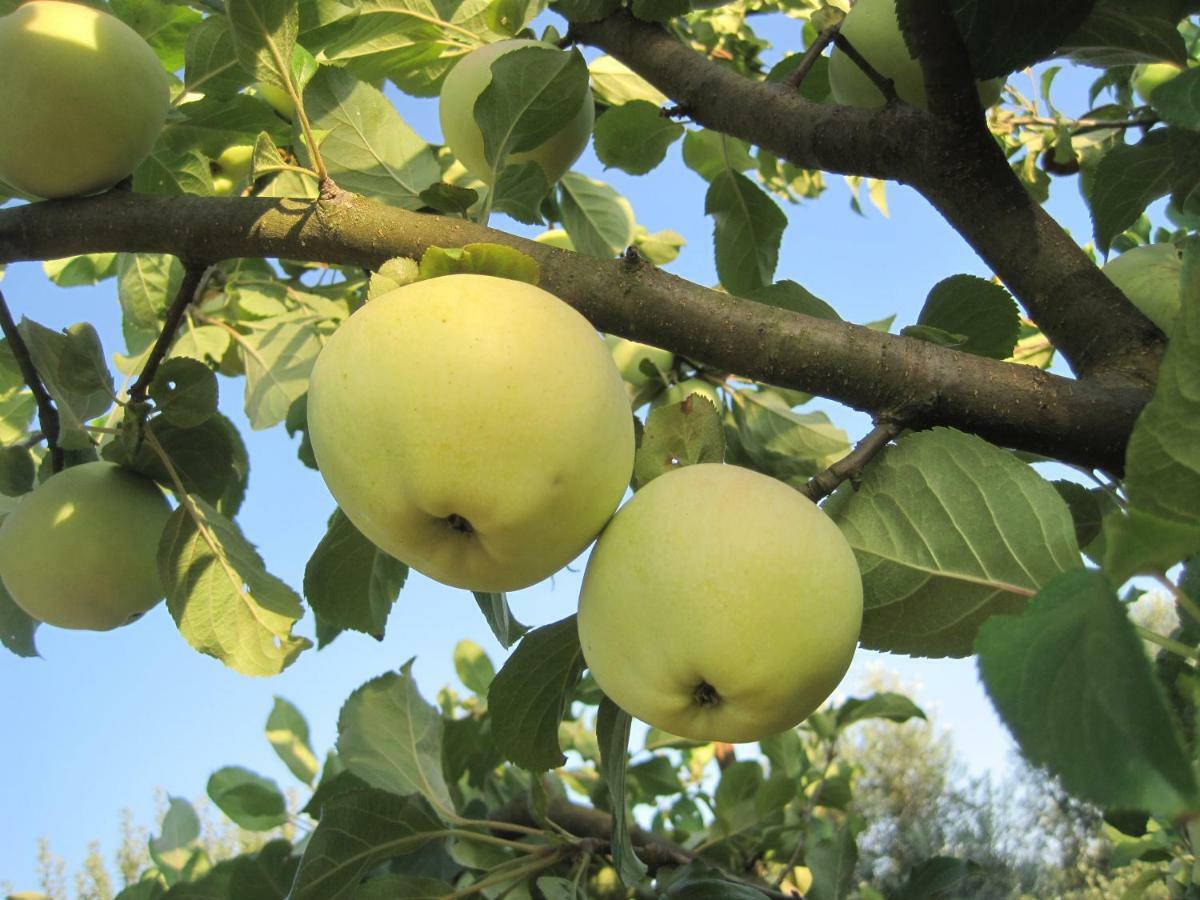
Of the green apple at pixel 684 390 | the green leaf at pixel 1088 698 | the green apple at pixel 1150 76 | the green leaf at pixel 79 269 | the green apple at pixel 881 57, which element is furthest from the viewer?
the green leaf at pixel 79 269

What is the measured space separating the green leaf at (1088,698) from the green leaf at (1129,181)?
1018 millimetres

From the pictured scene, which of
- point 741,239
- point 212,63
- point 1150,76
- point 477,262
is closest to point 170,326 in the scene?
point 212,63

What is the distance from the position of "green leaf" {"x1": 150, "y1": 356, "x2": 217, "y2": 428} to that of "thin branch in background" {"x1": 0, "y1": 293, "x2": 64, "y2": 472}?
17 cm

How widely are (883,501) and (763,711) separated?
0.22 metres

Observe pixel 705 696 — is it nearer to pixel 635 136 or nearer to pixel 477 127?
pixel 477 127

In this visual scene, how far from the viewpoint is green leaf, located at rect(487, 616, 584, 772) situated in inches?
42.3

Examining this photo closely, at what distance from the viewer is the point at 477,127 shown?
1416 millimetres

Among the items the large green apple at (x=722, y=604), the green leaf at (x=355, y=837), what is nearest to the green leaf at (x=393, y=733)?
the green leaf at (x=355, y=837)

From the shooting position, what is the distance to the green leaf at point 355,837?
139 cm

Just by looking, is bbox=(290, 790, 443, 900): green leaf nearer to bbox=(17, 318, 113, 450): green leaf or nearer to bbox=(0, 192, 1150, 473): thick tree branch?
bbox=(17, 318, 113, 450): green leaf

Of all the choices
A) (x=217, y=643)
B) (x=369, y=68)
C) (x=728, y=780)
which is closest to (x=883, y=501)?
(x=217, y=643)

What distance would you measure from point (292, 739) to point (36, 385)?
1.49m

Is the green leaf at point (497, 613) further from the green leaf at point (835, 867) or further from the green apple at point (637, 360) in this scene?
the green apple at point (637, 360)

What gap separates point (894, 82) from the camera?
1.33 metres
